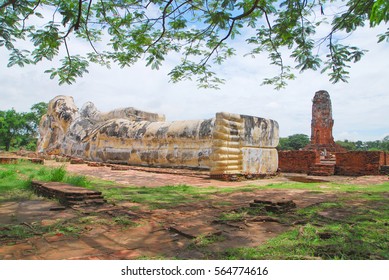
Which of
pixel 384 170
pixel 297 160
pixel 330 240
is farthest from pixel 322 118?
A: pixel 330 240

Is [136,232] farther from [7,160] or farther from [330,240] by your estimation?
[7,160]

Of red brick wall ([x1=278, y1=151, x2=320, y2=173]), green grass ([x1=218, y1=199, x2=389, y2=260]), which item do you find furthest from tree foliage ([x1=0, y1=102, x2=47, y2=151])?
green grass ([x1=218, y1=199, x2=389, y2=260])

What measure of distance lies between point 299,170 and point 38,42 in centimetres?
1033

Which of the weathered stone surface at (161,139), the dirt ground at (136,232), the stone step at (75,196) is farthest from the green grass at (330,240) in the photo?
the weathered stone surface at (161,139)

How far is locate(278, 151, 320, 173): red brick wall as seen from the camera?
39.5ft

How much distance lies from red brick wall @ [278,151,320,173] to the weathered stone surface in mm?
3299

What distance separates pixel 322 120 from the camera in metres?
24.2

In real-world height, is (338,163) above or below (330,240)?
above

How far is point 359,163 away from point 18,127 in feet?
79.4

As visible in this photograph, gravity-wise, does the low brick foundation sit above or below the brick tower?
below

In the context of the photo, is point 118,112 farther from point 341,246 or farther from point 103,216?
point 341,246

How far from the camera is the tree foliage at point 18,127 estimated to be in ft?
80.1

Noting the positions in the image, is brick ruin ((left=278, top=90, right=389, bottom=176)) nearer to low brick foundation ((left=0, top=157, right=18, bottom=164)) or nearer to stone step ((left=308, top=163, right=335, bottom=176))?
stone step ((left=308, top=163, right=335, bottom=176))

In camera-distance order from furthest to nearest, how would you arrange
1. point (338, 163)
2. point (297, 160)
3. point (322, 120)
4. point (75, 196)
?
point (322, 120), point (297, 160), point (338, 163), point (75, 196)
